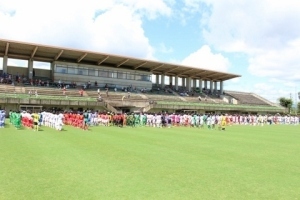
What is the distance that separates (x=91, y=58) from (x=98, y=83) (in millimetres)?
4805

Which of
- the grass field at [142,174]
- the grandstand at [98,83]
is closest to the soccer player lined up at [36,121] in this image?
the grass field at [142,174]

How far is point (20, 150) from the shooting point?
41.2ft

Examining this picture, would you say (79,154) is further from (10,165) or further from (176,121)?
(176,121)

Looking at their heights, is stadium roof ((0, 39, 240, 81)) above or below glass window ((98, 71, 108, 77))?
above

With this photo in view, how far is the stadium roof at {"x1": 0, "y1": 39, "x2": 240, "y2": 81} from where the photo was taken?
44062 mm

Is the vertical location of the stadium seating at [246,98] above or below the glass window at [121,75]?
below

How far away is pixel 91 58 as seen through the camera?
51.2 m

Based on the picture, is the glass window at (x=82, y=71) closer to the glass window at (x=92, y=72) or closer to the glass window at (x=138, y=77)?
the glass window at (x=92, y=72)

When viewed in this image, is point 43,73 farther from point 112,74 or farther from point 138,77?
point 138,77

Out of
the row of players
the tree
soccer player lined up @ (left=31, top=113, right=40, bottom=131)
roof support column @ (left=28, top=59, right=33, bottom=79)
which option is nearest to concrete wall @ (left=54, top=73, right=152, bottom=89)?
roof support column @ (left=28, top=59, right=33, bottom=79)

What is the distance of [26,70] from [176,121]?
2797 cm

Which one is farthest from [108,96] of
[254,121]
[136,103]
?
[254,121]

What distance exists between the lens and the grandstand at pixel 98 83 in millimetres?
42031

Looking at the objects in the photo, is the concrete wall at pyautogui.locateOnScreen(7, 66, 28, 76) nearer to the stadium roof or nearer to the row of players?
the stadium roof
